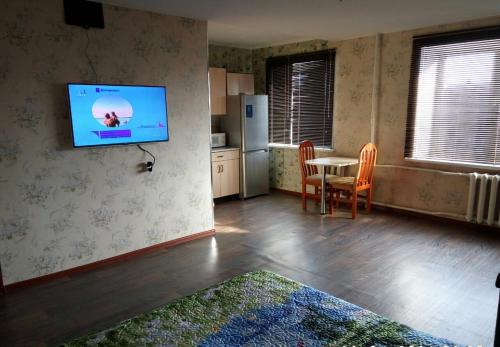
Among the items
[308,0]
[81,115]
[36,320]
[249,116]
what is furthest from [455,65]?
[36,320]

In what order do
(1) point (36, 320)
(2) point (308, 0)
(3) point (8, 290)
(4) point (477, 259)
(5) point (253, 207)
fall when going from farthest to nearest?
(5) point (253, 207), (4) point (477, 259), (2) point (308, 0), (3) point (8, 290), (1) point (36, 320)

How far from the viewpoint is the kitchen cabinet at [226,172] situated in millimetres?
5590

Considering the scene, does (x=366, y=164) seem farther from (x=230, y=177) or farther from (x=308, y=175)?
(x=230, y=177)

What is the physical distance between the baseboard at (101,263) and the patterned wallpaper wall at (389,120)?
2.52 meters

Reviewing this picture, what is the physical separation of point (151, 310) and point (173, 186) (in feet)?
5.05

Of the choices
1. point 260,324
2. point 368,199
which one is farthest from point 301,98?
point 260,324

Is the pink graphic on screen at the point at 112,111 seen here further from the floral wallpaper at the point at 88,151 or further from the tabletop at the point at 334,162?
the tabletop at the point at 334,162

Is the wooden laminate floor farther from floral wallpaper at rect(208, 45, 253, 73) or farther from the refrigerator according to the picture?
floral wallpaper at rect(208, 45, 253, 73)

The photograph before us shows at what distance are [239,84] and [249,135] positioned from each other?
36.0 inches

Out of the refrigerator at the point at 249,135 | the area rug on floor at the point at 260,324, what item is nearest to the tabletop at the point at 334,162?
the refrigerator at the point at 249,135

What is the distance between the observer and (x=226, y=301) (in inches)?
107

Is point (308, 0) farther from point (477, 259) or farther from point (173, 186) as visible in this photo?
point (477, 259)

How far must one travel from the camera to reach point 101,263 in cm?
346

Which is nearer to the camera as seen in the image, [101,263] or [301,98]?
[101,263]
